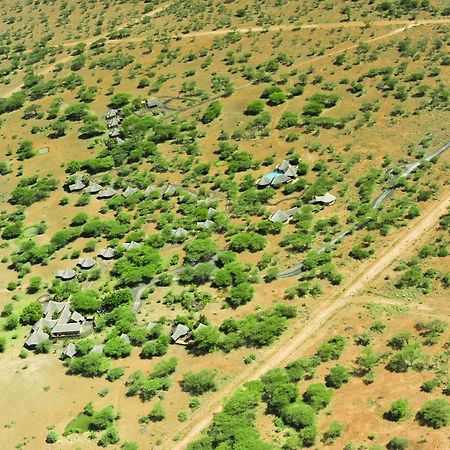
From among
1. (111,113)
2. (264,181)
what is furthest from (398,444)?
(111,113)

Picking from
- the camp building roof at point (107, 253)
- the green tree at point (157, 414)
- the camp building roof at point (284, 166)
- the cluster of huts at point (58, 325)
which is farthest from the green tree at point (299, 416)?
the camp building roof at point (284, 166)

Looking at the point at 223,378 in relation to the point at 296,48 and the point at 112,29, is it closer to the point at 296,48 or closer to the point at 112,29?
the point at 296,48

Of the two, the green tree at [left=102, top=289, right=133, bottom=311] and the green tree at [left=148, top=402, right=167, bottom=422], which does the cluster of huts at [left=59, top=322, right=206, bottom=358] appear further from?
the green tree at [left=148, top=402, right=167, bottom=422]

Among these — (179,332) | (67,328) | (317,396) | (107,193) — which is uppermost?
(107,193)

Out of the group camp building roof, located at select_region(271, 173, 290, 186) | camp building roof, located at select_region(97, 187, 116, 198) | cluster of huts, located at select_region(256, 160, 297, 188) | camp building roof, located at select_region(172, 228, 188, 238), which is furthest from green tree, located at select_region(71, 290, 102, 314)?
camp building roof, located at select_region(271, 173, 290, 186)

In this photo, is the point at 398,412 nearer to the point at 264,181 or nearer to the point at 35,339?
the point at 35,339
